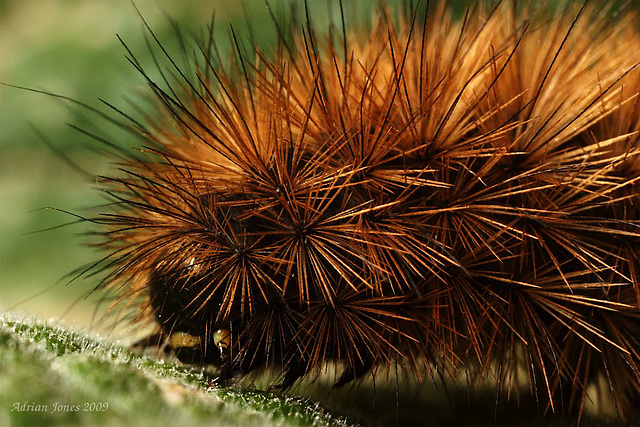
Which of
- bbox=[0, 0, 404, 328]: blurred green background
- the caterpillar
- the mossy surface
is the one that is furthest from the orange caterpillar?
bbox=[0, 0, 404, 328]: blurred green background

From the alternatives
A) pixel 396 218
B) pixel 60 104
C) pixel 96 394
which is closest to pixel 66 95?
pixel 60 104

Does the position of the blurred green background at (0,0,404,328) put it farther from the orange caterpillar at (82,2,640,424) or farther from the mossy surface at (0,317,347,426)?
the mossy surface at (0,317,347,426)

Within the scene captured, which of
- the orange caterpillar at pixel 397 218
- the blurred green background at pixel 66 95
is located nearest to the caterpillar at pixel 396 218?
the orange caterpillar at pixel 397 218

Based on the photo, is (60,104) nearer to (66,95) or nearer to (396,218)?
(66,95)

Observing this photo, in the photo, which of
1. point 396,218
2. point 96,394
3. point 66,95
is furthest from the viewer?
point 66,95

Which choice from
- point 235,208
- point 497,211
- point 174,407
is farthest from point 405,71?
point 174,407

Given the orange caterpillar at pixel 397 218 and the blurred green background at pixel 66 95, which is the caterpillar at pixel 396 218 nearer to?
the orange caterpillar at pixel 397 218
